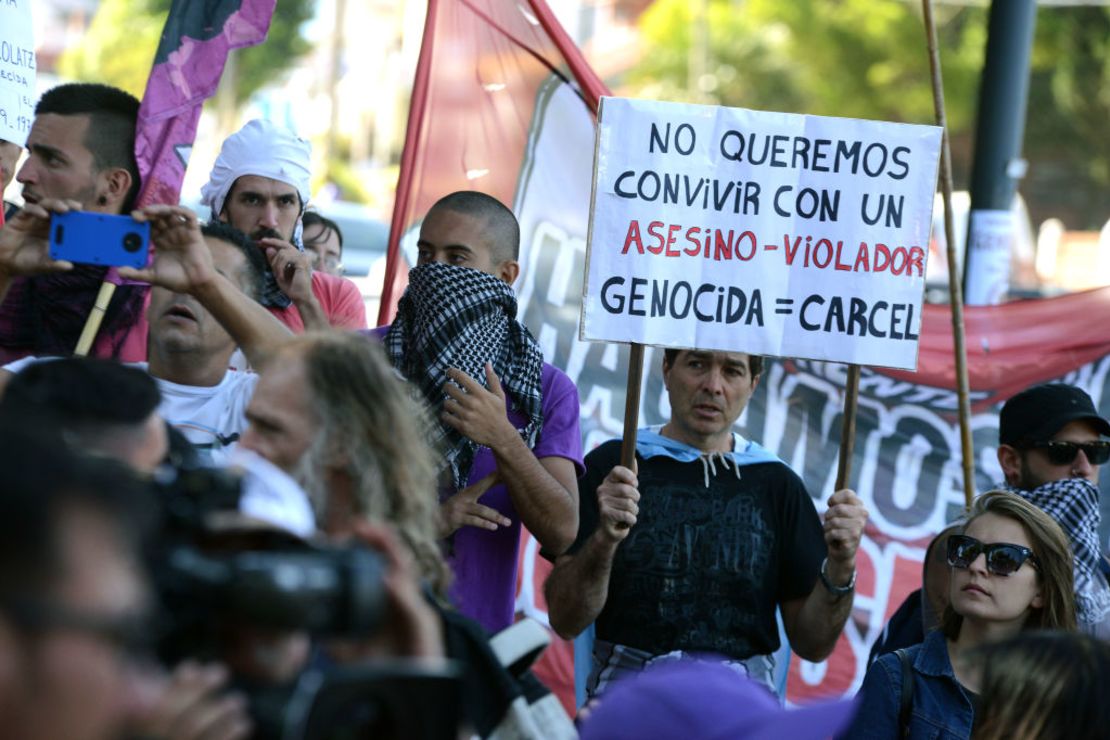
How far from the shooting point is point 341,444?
260 cm

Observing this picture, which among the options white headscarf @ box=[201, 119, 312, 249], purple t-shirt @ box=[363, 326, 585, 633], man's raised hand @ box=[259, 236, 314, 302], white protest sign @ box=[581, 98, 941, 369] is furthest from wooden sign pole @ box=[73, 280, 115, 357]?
white protest sign @ box=[581, 98, 941, 369]

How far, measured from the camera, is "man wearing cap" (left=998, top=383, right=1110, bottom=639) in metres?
4.61

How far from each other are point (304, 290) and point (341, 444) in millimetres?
1868

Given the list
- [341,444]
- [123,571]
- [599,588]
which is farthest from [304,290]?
[123,571]

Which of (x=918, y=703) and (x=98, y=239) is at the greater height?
(x=98, y=239)

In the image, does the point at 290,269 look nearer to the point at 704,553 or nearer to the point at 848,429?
the point at 704,553

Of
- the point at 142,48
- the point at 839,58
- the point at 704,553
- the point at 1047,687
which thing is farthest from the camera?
the point at 142,48

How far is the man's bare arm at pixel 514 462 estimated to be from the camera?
389 centimetres

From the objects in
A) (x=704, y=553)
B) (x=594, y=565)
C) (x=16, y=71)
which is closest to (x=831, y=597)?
(x=704, y=553)

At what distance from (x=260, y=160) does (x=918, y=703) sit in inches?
103

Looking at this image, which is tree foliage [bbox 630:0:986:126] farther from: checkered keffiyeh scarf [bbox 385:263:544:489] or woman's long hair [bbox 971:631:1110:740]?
woman's long hair [bbox 971:631:1110:740]

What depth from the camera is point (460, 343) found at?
409 centimetres

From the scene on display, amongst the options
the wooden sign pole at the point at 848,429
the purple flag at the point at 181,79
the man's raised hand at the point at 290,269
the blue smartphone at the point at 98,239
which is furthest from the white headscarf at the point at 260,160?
the wooden sign pole at the point at 848,429

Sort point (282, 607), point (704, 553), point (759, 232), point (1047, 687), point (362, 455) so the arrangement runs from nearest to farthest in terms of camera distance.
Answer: point (282, 607) → point (362, 455) → point (1047, 687) → point (704, 553) → point (759, 232)
